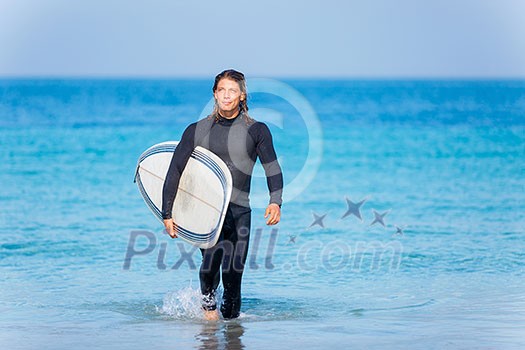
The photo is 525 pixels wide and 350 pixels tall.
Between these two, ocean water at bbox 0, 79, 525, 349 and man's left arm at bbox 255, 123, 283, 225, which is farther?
ocean water at bbox 0, 79, 525, 349

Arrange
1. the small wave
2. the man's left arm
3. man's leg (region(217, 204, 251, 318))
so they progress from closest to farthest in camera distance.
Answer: the man's left arm, man's leg (region(217, 204, 251, 318)), the small wave

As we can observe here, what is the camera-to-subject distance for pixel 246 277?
9.18 meters

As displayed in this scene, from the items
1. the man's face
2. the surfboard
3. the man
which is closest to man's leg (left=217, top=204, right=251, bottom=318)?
the man

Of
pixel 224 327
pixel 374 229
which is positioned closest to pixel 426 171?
pixel 374 229

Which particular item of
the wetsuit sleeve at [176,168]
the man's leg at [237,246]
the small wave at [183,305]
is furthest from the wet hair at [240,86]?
the small wave at [183,305]

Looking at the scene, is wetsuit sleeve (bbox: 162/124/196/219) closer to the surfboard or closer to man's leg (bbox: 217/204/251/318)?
the surfboard

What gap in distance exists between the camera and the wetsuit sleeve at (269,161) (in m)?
6.75

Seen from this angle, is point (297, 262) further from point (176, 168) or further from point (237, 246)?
point (176, 168)

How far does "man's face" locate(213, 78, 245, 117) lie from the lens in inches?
266

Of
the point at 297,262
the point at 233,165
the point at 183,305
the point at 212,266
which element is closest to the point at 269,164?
the point at 233,165

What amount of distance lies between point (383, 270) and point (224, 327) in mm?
2935

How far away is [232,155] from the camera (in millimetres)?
6848

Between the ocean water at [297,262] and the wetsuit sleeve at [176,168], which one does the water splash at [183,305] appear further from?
the wetsuit sleeve at [176,168]

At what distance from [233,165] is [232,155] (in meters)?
0.07
